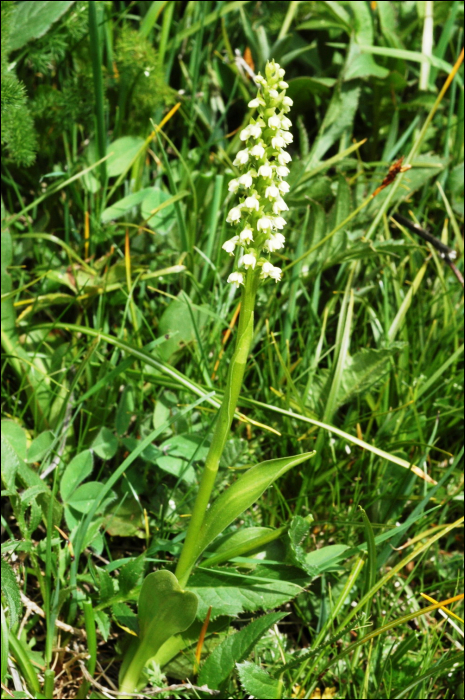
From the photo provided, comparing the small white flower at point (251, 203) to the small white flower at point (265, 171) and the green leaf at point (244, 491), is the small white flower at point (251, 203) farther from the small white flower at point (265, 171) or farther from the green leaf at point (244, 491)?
the green leaf at point (244, 491)

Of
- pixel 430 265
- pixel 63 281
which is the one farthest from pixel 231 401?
pixel 430 265

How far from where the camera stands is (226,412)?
1446mm

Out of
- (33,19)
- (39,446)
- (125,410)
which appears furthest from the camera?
(33,19)

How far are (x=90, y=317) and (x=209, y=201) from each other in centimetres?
65

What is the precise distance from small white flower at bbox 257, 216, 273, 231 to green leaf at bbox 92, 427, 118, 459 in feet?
3.14

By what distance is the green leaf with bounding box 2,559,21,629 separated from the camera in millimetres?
1435

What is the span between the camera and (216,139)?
110 inches

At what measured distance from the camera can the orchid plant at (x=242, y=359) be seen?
1260 mm

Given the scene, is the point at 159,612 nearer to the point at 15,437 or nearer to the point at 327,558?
the point at 327,558

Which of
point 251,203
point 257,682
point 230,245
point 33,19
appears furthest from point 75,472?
point 33,19

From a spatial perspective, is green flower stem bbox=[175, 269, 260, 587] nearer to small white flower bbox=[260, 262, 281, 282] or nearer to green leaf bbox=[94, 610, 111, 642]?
small white flower bbox=[260, 262, 281, 282]

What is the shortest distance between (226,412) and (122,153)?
1525 millimetres

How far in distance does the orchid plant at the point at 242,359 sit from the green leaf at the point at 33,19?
1297mm

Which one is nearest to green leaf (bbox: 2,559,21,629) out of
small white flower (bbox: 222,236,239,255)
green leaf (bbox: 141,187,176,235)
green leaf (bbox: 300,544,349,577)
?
green leaf (bbox: 300,544,349,577)
